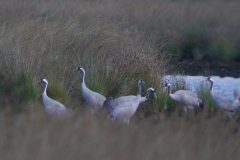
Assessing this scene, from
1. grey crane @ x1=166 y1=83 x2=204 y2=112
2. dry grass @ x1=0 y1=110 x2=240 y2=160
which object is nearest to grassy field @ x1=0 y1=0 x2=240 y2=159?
dry grass @ x1=0 y1=110 x2=240 y2=160

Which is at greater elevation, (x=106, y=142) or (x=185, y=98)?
(x=106, y=142)

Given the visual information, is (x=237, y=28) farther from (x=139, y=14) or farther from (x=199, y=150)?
(x=199, y=150)

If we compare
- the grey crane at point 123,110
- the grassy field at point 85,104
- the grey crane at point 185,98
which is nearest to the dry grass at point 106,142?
the grassy field at point 85,104

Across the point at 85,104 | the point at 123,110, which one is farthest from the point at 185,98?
the point at 85,104

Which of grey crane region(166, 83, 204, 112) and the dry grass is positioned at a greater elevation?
the dry grass

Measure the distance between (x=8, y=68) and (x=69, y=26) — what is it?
7.49 ft

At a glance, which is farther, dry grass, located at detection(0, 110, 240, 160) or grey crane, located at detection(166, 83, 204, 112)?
grey crane, located at detection(166, 83, 204, 112)

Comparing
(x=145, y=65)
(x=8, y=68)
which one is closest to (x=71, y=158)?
(x=8, y=68)

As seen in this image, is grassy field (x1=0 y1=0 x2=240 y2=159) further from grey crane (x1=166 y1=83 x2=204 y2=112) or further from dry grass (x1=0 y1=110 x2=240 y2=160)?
grey crane (x1=166 y1=83 x2=204 y2=112)

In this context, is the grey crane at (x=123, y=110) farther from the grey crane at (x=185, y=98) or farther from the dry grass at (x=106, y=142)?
the grey crane at (x=185, y=98)

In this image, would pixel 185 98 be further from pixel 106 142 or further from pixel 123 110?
pixel 106 142

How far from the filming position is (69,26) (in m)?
8.27

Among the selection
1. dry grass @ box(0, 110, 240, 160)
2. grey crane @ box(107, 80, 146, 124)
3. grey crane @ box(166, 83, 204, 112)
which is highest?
dry grass @ box(0, 110, 240, 160)

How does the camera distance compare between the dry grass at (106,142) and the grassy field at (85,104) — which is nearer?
the dry grass at (106,142)
